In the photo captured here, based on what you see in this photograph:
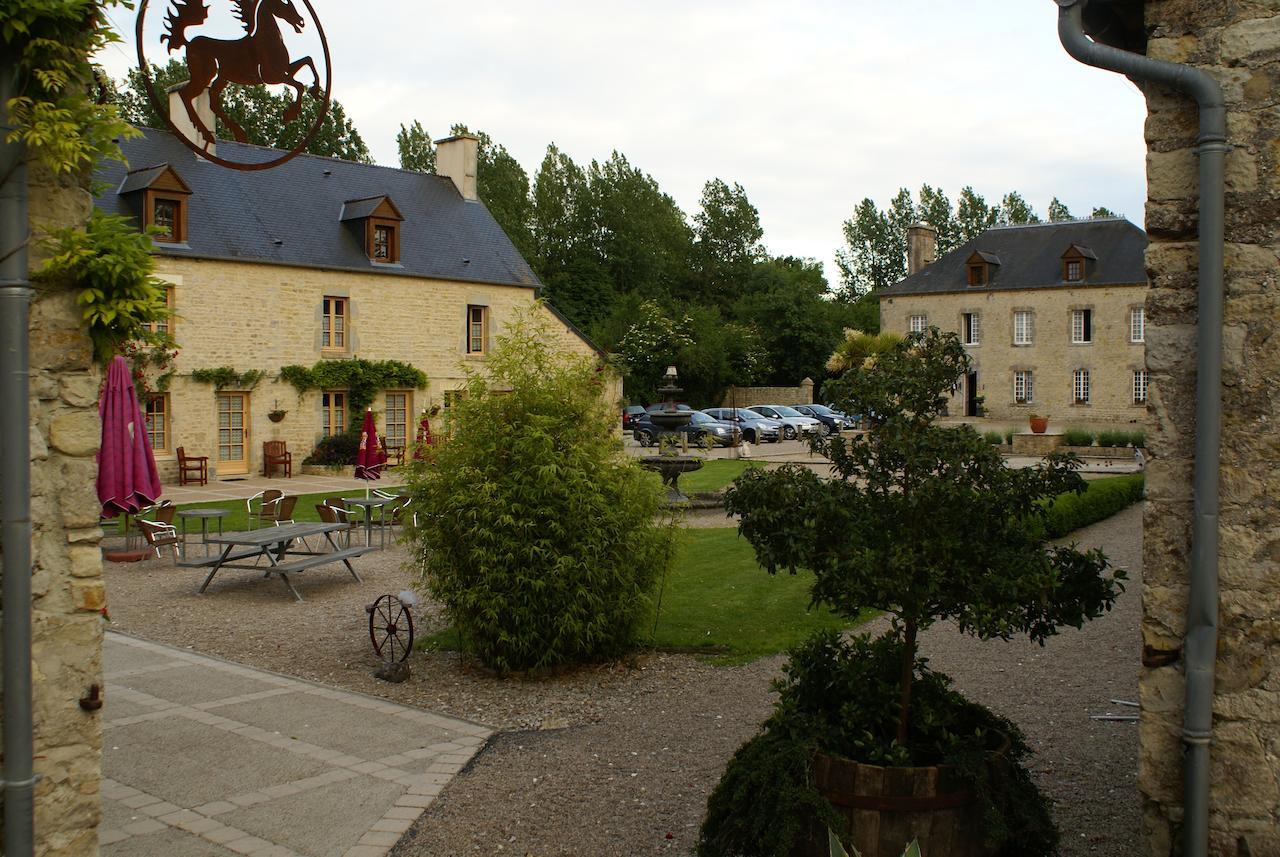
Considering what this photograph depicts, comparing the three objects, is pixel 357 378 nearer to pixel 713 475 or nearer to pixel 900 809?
pixel 713 475

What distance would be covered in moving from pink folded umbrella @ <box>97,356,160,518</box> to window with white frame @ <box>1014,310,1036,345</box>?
1480 inches

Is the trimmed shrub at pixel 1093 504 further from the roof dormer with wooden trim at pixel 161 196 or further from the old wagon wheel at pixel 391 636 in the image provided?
the roof dormer with wooden trim at pixel 161 196

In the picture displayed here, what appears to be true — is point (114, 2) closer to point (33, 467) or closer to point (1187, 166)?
point (33, 467)

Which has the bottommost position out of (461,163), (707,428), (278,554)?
(278,554)

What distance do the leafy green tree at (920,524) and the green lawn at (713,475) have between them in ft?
45.7

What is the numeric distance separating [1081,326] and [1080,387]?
92.0 inches

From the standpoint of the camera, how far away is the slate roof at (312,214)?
979 inches

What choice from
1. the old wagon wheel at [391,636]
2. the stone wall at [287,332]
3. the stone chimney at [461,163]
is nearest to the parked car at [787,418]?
the stone wall at [287,332]

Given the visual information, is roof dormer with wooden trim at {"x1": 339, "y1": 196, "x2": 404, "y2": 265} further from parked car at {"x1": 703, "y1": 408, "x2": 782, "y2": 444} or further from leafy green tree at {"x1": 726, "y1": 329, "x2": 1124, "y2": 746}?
leafy green tree at {"x1": 726, "y1": 329, "x2": 1124, "y2": 746}

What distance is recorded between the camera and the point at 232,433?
82.4ft

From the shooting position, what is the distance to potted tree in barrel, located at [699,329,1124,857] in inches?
166

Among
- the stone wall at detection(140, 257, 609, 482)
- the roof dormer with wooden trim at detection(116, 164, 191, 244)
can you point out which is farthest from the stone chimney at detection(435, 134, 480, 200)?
the roof dormer with wooden trim at detection(116, 164, 191, 244)

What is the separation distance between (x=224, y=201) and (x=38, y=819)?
23929 mm

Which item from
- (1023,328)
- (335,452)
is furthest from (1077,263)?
(335,452)
